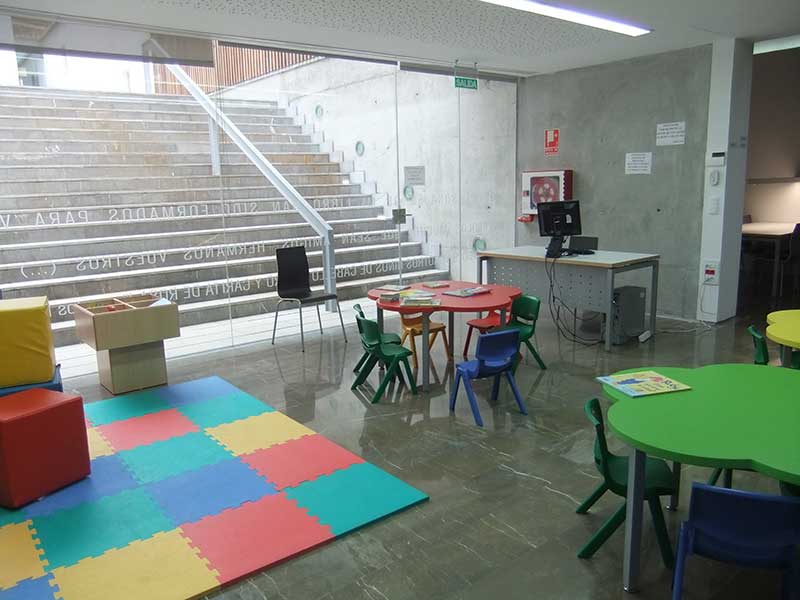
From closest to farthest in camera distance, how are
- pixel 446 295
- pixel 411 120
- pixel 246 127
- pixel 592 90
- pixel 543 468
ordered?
pixel 543 468 < pixel 446 295 < pixel 246 127 < pixel 592 90 < pixel 411 120

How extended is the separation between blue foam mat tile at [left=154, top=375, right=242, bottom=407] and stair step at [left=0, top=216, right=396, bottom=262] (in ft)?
6.37

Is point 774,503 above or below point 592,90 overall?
below

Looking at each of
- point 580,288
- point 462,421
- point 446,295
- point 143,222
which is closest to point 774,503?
point 462,421

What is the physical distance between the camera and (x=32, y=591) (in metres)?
2.72

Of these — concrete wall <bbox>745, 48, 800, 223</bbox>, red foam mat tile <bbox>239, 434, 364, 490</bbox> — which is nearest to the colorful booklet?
red foam mat tile <bbox>239, 434, 364, 490</bbox>

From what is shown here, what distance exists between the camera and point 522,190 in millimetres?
9070

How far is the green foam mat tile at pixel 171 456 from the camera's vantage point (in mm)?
3846

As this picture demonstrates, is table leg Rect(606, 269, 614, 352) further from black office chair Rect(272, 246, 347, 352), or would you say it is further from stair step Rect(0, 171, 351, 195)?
stair step Rect(0, 171, 351, 195)

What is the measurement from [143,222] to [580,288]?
15.6ft

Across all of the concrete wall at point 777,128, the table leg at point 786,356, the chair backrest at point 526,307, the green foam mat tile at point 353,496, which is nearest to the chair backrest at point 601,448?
the green foam mat tile at point 353,496

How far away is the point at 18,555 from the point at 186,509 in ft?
2.59

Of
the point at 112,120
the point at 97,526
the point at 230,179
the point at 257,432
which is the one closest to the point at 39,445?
the point at 97,526

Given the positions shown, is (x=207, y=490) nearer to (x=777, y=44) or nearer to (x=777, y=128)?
(x=777, y=44)

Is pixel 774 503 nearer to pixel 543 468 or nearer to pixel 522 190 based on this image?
pixel 543 468
